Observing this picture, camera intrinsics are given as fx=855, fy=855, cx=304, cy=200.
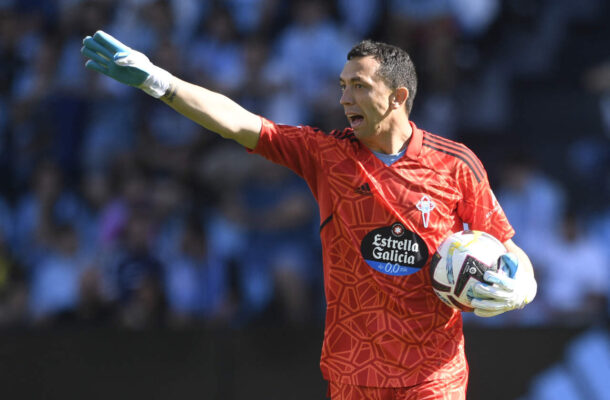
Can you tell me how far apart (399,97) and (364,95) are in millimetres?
233

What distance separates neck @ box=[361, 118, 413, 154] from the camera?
14.0 ft

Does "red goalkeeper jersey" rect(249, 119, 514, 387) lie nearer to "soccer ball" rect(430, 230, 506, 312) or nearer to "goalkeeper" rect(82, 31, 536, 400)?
"goalkeeper" rect(82, 31, 536, 400)

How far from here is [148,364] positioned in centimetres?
671

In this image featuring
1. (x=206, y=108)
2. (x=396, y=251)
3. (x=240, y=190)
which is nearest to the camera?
(x=206, y=108)

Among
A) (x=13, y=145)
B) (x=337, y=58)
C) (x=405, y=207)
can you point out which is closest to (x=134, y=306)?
(x=13, y=145)

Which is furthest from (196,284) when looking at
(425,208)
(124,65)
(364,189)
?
(124,65)

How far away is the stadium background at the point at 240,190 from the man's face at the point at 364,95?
9.17 feet

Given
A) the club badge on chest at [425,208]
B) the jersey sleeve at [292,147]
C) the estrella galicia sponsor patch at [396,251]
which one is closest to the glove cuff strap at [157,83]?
the jersey sleeve at [292,147]

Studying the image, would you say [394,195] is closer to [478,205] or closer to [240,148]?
[478,205]

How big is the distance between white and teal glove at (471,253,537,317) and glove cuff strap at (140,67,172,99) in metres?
1.69

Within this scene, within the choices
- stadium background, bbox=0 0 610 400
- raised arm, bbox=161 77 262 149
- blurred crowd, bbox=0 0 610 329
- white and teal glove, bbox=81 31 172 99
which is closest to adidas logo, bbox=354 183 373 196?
raised arm, bbox=161 77 262 149

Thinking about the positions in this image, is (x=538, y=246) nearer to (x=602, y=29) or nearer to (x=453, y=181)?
(x=602, y=29)

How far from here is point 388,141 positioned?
428 cm

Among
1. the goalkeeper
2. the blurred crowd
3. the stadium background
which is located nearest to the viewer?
the goalkeeper
